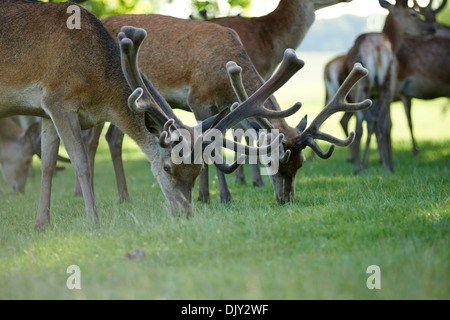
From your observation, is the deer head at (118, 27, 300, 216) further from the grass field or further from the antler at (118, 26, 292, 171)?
the grass field

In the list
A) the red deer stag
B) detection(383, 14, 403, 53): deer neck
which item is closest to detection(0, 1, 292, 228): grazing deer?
the red deer stag

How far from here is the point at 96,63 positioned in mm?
6102

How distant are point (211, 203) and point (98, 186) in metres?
4.40

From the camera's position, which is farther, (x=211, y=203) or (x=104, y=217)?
(x=211, y=203)

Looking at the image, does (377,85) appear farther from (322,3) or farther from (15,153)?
(15,153)

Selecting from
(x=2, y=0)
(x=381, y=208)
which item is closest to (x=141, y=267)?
(x=381, y=208)

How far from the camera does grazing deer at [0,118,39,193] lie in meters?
11.3

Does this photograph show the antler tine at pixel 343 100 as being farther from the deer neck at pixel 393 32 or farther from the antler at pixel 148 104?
the deer neck at pixel 393 32

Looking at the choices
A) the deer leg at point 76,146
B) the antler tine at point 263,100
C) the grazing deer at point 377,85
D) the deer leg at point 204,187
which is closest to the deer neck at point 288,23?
the grazing deer at point 377,85

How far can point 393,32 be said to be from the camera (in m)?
11.3

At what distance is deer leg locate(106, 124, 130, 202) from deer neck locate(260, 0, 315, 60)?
2.62m

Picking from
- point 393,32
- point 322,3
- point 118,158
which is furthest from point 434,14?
point 118,158

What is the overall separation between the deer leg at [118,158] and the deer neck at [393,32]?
5.62 meters

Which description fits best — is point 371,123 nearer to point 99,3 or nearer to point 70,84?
point 70,84
